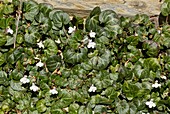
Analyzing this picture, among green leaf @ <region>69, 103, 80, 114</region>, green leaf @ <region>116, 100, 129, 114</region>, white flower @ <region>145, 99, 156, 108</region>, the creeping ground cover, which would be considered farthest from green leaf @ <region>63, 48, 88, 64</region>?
white flower @ <region>145, 99, 156, 108</region>

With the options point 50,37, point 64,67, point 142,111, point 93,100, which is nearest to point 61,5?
point 50,37

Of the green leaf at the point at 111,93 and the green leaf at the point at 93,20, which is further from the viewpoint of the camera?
the green leaf at the point at 111,93

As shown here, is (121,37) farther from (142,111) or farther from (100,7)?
(142,111)

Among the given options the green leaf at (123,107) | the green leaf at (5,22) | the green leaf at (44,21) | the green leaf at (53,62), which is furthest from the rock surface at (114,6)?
the green leaf at (123,107)

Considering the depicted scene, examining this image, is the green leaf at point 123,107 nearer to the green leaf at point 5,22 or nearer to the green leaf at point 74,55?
the green leaf at point 74,55

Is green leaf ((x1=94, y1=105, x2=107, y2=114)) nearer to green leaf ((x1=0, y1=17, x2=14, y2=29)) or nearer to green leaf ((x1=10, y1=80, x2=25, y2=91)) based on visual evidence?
green leaf ((x1=10, y1=80, x2=25, y2=91))
